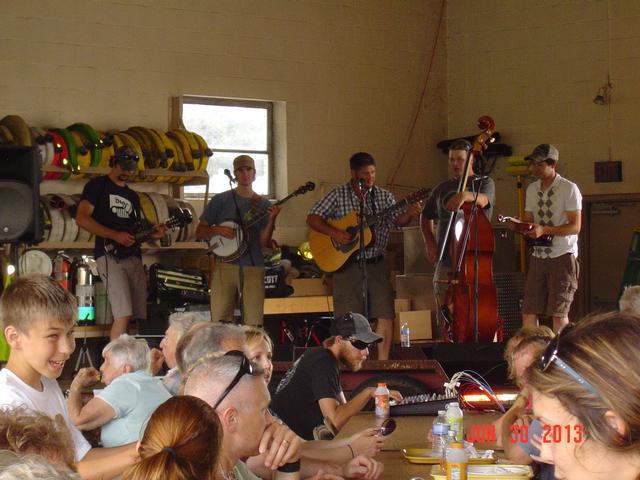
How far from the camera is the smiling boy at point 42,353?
10.1 feet

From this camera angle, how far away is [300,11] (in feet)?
36.0

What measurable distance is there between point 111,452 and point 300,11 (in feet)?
27.4

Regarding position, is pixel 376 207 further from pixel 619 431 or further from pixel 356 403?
pixel 619 431

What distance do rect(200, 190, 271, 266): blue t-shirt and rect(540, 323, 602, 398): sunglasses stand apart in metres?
6.66

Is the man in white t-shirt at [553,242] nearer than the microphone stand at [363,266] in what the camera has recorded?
Yes

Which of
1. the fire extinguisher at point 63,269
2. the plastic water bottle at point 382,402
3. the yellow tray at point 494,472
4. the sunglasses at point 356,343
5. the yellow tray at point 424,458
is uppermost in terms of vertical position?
the fire extinguisher at point 63,269

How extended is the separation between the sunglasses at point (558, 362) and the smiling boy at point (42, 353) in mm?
1551

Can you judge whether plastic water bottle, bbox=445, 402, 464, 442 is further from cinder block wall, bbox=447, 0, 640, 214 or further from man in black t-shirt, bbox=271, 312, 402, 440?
cinder block wall, bbox=447, 0, 640, 214

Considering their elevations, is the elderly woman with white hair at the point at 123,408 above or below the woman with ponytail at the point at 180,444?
below

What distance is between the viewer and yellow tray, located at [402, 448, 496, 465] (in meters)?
3.64

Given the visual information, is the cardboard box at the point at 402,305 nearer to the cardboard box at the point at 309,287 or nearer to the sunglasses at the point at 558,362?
the cardboard box at the point at 309,287

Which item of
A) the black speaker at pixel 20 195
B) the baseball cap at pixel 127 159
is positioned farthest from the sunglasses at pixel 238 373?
the baseball cap at pixel 127 159

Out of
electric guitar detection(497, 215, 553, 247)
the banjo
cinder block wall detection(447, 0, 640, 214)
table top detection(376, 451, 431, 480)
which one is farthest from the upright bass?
cinder block wall detection(447, 0, 640, 214)

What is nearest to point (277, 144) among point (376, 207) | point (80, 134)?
point (80, 134)
